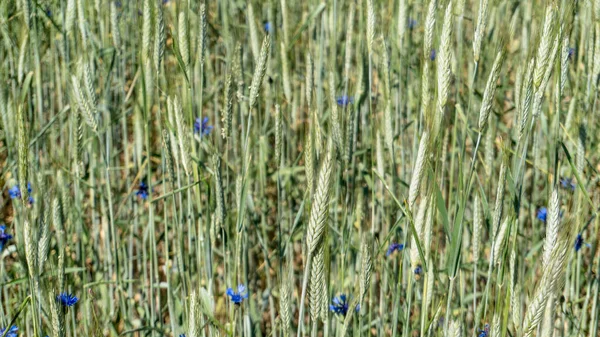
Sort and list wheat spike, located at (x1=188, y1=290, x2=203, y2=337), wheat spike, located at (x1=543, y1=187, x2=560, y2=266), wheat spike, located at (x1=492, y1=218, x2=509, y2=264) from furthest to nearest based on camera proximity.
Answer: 1. wheat spike, located at (x1=492, y1=218, x2=509, y2=264)
2. wheat spike, located at (x1=188, y1=290, x2=203, y2=337)
3. wheat spike, located at (x1=543, y1=187, x2=560, y2=266)

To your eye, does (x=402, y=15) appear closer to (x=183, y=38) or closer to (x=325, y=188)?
(x=183, y=38)

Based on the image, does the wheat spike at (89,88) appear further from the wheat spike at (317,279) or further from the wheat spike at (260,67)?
the wheat spike at (317,279)

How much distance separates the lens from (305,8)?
2.77 m

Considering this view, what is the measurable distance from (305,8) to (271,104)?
0.82 meters

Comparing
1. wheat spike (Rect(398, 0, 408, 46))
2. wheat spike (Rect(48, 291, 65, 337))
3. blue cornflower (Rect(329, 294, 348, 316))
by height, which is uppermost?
wheat spike (Rect(398, 0, 408, 46))

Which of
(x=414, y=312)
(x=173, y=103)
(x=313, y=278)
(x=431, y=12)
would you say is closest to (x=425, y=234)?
(x=313, y=278)

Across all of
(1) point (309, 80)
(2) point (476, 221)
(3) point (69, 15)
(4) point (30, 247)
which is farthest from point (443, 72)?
(3) point (69, 15)

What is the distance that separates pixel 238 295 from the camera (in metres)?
1.25

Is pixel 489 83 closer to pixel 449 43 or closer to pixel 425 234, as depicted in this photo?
pixel 449 43

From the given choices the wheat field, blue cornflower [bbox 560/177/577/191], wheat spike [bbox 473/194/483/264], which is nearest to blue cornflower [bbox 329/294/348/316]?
the wheat field

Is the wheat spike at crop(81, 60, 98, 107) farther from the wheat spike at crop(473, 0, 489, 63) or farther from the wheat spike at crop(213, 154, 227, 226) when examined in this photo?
the wheat spike at crop(473, 0, 489, 63)

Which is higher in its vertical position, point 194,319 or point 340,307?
point 194,319

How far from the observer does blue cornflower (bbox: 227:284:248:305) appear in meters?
1.19

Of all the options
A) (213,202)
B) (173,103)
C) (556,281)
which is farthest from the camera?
(213,202)
